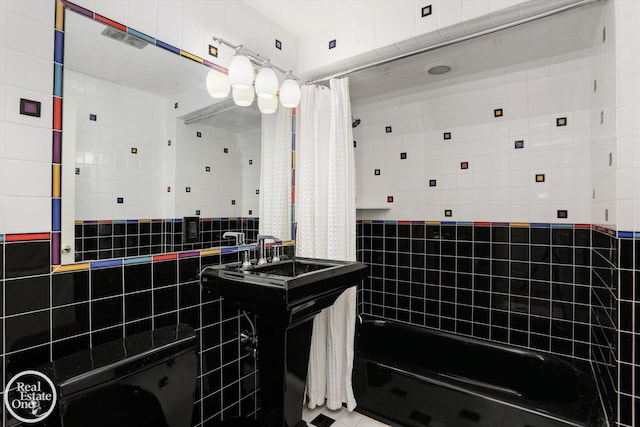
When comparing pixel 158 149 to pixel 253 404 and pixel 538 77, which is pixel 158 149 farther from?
pixel 538 77

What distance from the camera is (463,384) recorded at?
7.64 ft

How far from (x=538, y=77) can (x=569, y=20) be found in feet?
1.80

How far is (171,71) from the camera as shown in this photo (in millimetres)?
1659

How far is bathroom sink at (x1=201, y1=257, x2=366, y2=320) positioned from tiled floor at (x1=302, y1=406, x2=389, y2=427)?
813mm

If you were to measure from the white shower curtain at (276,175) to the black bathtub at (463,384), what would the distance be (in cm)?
123

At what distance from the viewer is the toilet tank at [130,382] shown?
1016 mm

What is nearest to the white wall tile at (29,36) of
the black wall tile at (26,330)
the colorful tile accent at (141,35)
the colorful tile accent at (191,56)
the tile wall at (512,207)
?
the colorful tile accent at (141,35)

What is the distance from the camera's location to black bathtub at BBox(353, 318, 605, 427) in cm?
197

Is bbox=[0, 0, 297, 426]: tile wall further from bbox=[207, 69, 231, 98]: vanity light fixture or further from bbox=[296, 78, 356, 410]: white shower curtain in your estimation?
bbox=[296, 78, 356, 410]: white shower curtain

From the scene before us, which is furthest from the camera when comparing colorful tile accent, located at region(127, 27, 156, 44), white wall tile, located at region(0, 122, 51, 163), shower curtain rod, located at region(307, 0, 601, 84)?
shower curtain rod, located at region(307, 0, 601, 84)

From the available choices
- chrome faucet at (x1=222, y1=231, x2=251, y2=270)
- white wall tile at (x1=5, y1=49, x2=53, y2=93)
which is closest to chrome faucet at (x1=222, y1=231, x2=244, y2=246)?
chrome faucet at (x1=222, y1=231, x2=251, y2=270)

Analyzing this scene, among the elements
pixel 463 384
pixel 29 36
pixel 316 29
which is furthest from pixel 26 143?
pixel 463 384

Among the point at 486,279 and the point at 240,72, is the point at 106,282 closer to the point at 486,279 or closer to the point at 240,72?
the point at 240,72

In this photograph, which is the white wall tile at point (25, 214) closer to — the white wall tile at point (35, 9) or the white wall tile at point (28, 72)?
the white wall tile at point (28, 72)
